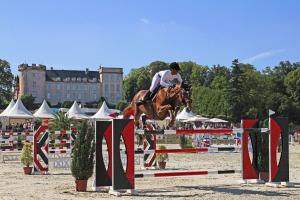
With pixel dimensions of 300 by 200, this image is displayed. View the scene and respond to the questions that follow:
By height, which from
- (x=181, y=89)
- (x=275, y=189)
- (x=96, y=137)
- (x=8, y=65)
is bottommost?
(x=275, y=189)

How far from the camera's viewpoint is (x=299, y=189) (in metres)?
11.5

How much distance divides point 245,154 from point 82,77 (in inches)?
5913

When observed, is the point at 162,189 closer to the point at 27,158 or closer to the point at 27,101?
the point at 27,158

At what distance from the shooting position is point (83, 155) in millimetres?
10945

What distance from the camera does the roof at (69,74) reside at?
513ft

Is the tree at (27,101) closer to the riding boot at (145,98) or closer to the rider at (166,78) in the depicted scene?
the riding boot at (145,98)

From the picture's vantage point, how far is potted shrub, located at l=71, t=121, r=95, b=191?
10961 millimetres

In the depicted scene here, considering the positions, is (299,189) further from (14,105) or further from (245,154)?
(14,105)

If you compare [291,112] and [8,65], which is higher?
[8,65]

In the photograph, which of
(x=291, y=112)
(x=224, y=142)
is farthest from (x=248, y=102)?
(x=224, y=142)

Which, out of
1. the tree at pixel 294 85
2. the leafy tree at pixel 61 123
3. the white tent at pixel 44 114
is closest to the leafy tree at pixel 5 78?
the tree at pixel 294 85

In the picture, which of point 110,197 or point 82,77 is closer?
point 110,197

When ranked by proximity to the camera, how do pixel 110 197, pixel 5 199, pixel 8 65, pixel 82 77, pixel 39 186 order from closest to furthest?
pixel 5 199
pixel 110 197
pixel 39 186
pixel 8 65
pixel 82 77

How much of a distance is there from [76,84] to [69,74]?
414cm
